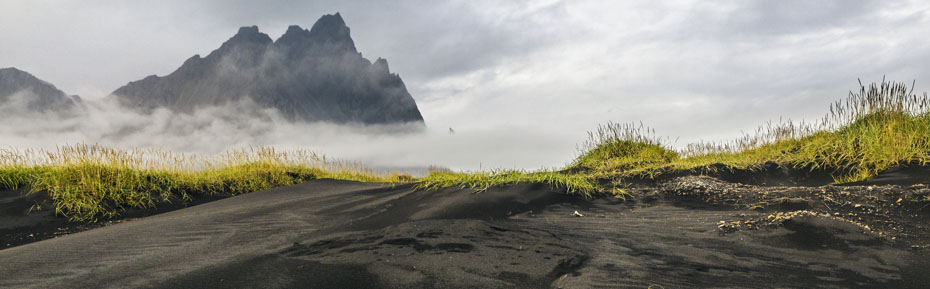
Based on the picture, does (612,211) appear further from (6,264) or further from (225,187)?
(225,187)

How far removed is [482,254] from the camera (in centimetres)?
290

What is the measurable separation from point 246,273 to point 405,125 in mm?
144627

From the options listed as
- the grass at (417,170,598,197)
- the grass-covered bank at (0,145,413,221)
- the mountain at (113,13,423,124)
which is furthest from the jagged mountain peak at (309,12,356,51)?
the grass at (417,170,598,197)

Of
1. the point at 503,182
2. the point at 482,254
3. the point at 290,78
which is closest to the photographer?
the point at 482,254

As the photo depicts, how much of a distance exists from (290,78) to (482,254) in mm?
132560

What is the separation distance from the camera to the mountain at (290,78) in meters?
124

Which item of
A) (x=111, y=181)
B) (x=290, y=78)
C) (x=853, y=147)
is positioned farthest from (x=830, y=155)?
(x=290, y=78)

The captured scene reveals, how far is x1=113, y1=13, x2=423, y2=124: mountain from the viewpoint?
124375mm

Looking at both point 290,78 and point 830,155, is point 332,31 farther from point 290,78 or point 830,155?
point 830,155

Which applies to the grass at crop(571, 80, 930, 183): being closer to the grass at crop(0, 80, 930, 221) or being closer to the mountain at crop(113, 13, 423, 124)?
the grass at crop(0, 80, 930, 221)

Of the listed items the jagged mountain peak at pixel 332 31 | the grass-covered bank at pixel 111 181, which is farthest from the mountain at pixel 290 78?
the grass-covered bank at pixel 111 181

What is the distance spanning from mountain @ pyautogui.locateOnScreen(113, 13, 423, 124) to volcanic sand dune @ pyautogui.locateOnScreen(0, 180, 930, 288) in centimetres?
12378

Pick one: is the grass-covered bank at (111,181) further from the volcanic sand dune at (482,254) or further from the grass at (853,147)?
the grass at (853,147)

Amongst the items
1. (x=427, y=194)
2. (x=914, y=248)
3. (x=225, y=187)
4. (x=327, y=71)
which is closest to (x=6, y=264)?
(x=427, y=194)
